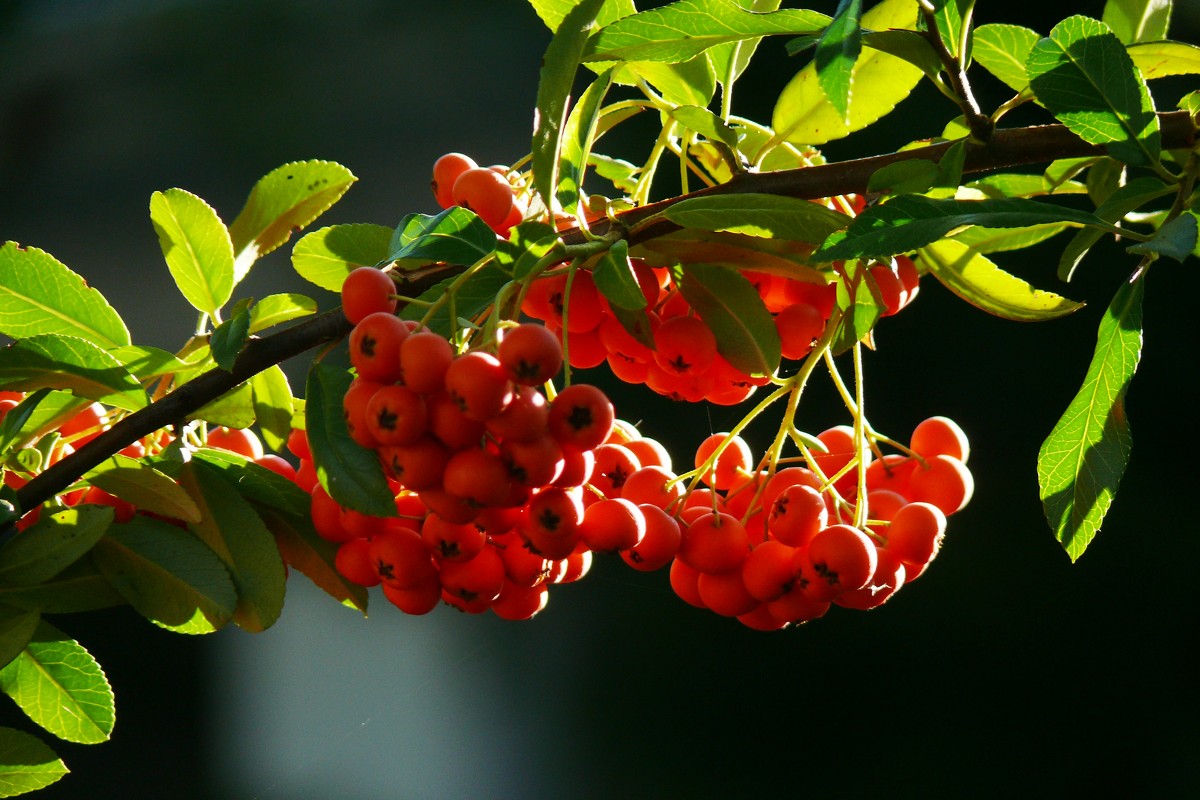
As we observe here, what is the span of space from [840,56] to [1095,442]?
272 mm

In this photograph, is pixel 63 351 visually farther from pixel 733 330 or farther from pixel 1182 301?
pixel 1182 301

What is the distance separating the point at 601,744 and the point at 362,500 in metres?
1.63

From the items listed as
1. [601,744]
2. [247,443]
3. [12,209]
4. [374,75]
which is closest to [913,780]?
[601,744]

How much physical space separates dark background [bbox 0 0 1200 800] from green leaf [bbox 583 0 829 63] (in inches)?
55.5

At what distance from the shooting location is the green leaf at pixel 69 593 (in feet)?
1.78

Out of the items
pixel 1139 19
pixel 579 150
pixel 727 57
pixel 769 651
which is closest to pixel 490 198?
pixel 579 150

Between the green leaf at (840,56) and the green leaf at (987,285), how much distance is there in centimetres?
19

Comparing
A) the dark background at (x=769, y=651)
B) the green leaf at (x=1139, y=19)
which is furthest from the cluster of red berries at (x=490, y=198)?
the dark background at (x=769, y=651)

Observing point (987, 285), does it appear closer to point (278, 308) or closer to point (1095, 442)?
point (1095, 442)

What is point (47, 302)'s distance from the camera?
1.87ft

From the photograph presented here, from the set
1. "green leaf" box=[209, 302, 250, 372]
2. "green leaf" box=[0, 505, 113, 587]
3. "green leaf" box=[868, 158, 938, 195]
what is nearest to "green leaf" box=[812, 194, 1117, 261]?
"green leaf" box=[868, 158, 938, 195]

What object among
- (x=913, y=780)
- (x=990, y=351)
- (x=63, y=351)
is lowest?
(x=913, y=780)

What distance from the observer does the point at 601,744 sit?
77.5 inches

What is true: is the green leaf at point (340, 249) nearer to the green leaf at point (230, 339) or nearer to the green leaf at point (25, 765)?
the green leaf at point (230, 339)
